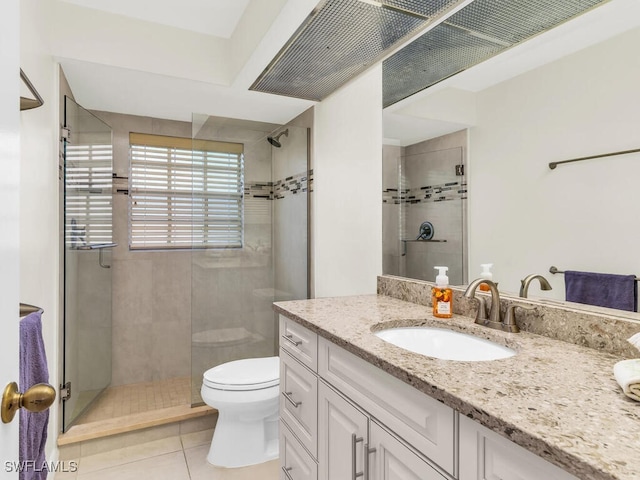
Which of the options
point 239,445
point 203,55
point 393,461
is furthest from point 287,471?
point 203,55

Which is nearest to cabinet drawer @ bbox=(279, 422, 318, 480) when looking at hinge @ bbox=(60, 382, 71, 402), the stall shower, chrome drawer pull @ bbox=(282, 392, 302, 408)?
chrome drawer pull @ bbox=(282, 392, 302, 408)

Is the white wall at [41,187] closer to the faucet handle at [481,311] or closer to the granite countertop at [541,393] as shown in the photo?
the granite countertop at [541,393]

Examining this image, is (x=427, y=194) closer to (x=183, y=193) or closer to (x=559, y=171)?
(x=559, y=171)

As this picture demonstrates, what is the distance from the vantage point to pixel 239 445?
7.08 ft

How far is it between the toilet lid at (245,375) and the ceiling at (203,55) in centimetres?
150

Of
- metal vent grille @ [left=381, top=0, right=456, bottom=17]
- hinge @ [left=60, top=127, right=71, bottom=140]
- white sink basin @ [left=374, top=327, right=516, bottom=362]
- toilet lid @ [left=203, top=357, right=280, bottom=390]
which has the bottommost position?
toilet lid @ [left=203, top=357, right=280, bottom=390]

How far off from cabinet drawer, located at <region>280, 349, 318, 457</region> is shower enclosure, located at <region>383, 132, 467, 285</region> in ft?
2.31

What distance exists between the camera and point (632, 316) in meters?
1.00

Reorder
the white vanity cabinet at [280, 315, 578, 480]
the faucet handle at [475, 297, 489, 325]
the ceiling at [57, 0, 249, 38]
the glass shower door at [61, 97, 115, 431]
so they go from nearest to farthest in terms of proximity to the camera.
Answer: the white vanity cabinet at [280, 315, 578, 480], the faucet handle at [475, 297, 489, 325], the ceiling at [57, 0, 249, 38], the glass shower door at [61, 97, 115, 431]

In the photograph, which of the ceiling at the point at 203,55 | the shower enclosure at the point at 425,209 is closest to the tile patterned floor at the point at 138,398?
the shower enclosure at the point at 425,209

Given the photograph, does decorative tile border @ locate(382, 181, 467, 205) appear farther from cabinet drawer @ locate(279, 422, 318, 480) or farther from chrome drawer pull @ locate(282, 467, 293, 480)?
chrome drawer pull @ locate(282, 467, 293, 480)

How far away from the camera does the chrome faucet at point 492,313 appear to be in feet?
4.00

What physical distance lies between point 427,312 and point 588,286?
0.57 meters

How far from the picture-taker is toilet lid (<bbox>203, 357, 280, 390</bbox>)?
2.09 metres
